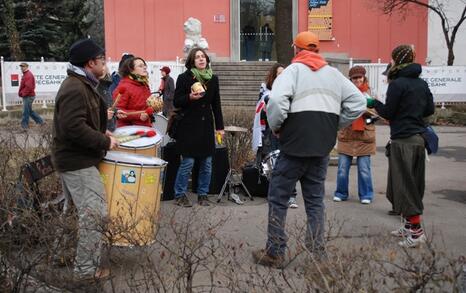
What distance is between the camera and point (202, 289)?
4129 millimetres

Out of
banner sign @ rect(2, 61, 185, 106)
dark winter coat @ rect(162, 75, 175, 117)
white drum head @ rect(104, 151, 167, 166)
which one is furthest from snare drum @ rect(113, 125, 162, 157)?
banner sign @ rect(2, 61, 185, 106)

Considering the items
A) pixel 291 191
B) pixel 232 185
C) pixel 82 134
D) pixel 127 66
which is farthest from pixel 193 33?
pixel 82 134

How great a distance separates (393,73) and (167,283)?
3125 mm

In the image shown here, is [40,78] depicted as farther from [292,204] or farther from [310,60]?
[310,60]

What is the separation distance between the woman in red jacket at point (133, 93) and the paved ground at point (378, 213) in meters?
1.05

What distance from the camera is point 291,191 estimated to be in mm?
4879

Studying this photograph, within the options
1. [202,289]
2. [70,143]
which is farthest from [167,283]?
[70,143]

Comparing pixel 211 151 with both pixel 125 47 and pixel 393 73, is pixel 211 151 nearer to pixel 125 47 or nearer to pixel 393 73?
pixel 393 73

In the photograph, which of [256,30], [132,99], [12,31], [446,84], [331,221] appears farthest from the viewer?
[256,30]

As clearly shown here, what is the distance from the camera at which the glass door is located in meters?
29.0

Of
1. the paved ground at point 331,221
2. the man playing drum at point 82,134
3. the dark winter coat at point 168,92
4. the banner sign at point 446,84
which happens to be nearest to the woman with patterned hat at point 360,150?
the paved ground at point 331,221

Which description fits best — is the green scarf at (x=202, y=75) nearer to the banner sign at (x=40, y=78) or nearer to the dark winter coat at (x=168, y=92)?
the dark winter coat at (x=168, y=92)

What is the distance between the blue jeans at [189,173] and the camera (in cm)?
702

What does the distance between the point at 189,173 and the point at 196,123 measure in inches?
22.7
